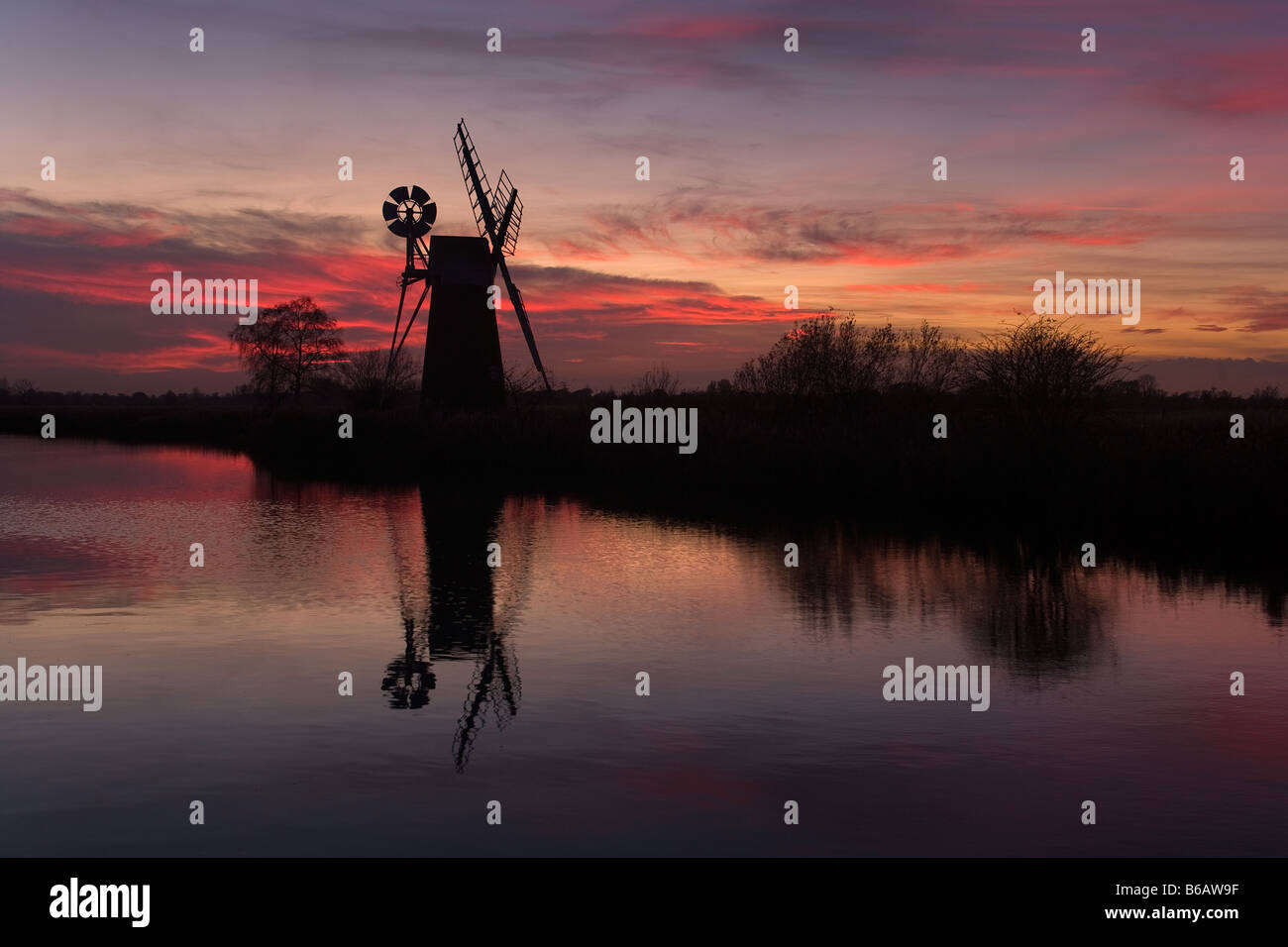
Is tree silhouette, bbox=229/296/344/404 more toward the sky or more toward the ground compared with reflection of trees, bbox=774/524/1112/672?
more toward the sky

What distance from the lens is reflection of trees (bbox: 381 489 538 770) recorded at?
11.7 meters

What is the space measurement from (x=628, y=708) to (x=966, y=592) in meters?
8.56

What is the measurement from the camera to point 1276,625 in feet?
50.8

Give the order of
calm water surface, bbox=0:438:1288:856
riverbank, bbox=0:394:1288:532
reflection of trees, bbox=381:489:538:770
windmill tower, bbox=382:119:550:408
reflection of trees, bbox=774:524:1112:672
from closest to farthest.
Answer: calm water surface, bbox=0:438:1288:856
reflection of trees, bbox=381:489:538:770
reflection of trees, bbox=774:524:1112:672
riverbank, bbox=0:394:1288:532
windmill tower, bbox=382:119:550:408

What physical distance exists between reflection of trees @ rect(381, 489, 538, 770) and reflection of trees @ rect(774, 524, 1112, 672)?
447 centimetres

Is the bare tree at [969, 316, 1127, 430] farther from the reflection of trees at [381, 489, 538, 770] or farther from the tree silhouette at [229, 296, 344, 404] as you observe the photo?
the tree silhouette at [229, 296, 344, 404]

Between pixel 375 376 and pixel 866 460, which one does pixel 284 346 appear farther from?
pixel 866 460

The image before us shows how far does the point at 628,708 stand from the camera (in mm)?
11375

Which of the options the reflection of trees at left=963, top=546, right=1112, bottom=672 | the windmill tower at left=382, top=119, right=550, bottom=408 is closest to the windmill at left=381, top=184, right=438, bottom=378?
the windmill tower at left=382, top=119, right=550, bottom=408

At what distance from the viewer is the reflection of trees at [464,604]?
461 inches

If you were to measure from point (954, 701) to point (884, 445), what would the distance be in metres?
20.2

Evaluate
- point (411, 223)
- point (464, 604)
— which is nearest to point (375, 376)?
point (411, 223)
